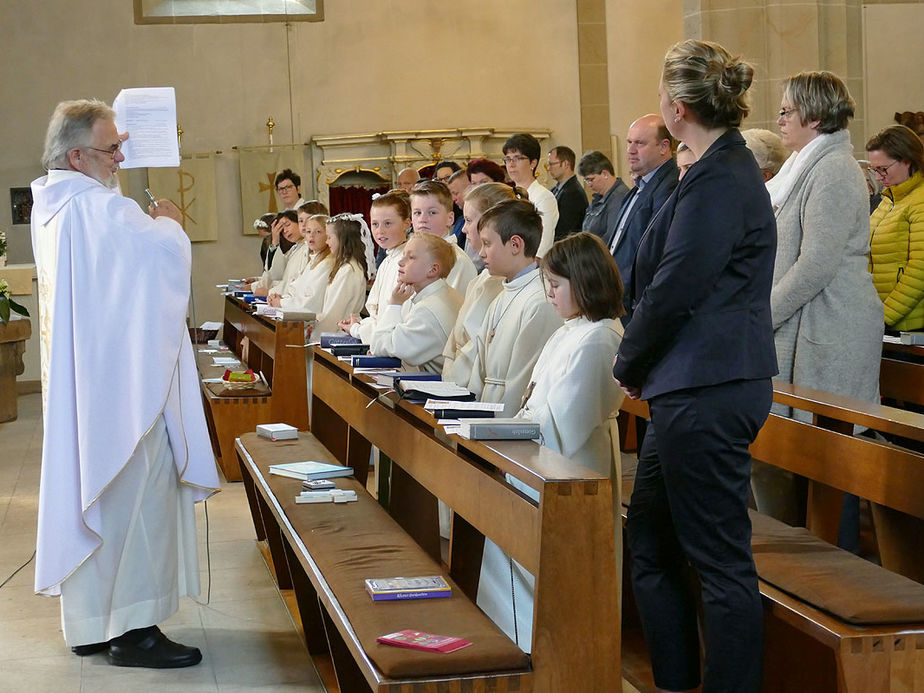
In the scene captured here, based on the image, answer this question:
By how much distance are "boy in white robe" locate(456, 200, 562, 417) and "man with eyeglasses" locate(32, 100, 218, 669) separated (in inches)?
45.0

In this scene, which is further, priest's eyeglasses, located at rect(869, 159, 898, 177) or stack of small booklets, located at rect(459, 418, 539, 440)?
priest's eyeglasses, located at rect(869, 159, 898, 177)

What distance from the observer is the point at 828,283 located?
13.4ft

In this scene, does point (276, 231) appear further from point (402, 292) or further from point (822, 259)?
point (822, 259)

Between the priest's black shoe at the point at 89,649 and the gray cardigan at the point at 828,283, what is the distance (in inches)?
95.8

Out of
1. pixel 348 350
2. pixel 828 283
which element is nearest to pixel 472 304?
pixel 348 350

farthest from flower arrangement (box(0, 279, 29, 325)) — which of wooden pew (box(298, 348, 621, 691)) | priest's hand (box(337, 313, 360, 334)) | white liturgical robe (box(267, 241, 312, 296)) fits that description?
wooden pew (box(298, 348, 621, 691))

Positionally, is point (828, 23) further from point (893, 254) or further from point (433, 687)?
point (433, 687)

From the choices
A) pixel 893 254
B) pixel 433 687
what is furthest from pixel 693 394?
pixel 893 254

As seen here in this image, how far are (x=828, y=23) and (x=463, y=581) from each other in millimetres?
5632

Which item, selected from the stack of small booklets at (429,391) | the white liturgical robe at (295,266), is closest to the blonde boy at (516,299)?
the stack of small booklets at (429,391)

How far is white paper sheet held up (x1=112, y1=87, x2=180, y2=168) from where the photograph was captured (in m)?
4.07

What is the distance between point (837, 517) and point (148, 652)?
7.52 ft

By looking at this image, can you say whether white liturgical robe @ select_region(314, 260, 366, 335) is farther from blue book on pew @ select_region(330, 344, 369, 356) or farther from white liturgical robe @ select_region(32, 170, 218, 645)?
white liturgical robe @ select_region(32, 170, 218, 645)

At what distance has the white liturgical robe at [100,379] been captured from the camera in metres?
3.78
